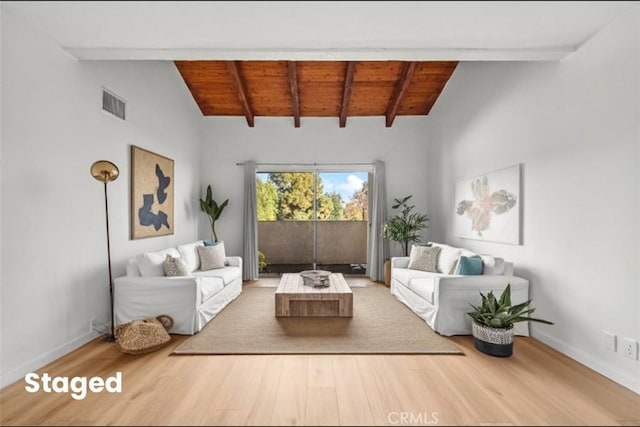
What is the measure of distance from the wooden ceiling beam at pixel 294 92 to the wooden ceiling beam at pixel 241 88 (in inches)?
32.0

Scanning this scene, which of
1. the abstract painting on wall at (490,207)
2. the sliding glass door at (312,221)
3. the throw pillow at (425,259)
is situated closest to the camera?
the abstract painting on wall at (490,207)

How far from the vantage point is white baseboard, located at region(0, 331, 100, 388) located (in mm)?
2232

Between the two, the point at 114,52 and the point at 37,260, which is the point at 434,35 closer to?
the point at 114,52

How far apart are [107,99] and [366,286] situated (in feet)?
15.0

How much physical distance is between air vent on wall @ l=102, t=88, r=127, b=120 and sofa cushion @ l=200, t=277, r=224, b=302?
216 cm

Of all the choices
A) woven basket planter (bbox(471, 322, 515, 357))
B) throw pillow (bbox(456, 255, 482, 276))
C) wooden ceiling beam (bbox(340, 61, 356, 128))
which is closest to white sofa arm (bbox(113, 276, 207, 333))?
woven basket planter (bbox(471, 322, 515, 357))

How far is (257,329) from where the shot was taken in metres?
3.36

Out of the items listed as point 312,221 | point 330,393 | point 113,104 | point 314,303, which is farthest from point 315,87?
point 330,393

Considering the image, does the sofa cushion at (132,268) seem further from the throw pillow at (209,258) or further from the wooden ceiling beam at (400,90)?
the wooden ceiling beam at (400,90)

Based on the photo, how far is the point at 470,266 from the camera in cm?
347

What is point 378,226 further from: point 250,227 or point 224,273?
point 224,273

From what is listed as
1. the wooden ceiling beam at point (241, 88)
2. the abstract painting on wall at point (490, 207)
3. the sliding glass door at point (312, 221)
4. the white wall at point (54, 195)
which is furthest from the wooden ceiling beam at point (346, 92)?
the white wall at point (54, 195)

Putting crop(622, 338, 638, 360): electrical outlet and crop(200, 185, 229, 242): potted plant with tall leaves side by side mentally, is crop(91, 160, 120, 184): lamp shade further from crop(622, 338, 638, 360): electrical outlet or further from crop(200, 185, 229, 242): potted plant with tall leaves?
crop(622, 338, 638, 360): electrical outlet

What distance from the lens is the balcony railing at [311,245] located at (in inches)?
250
